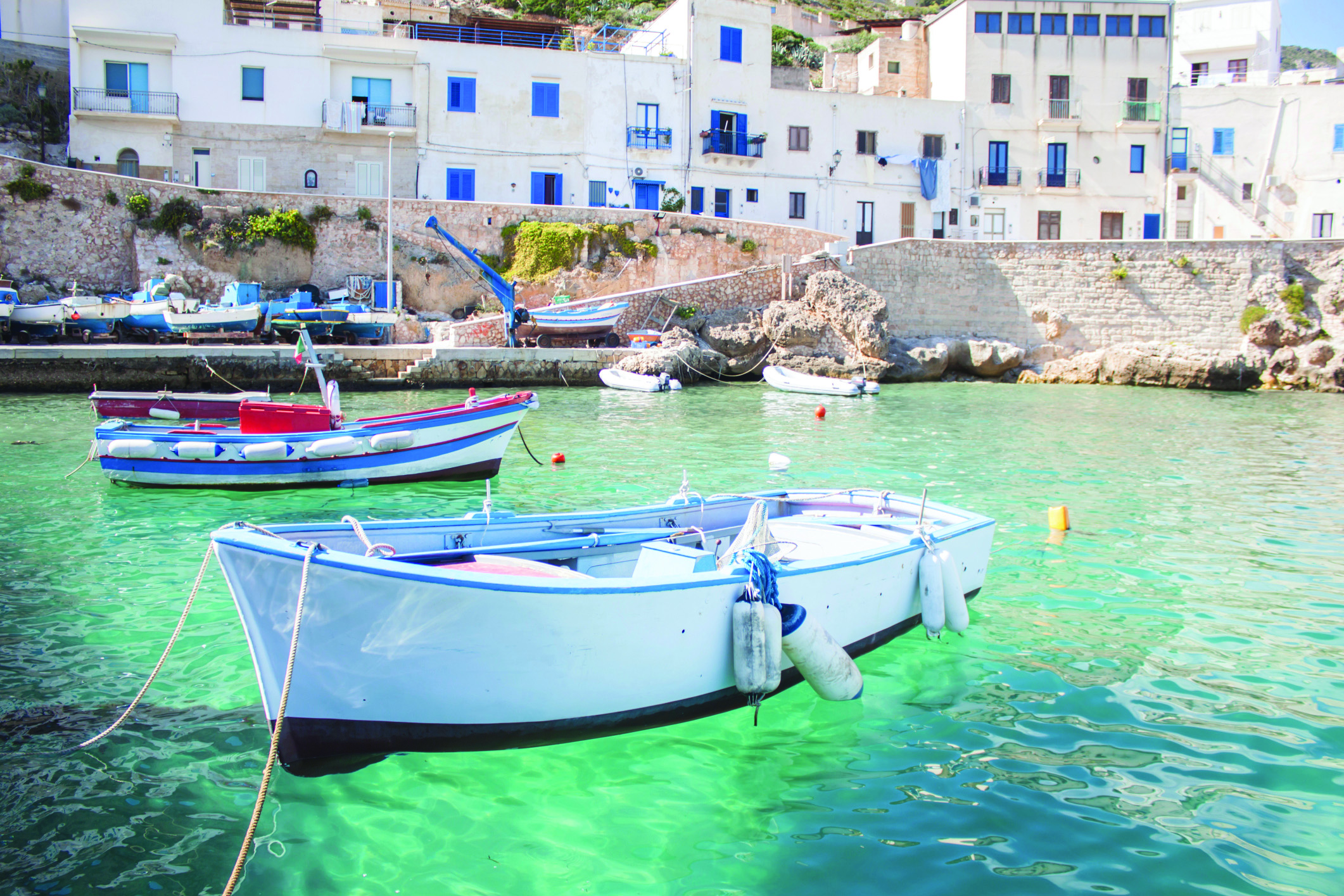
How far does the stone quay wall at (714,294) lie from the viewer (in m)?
29.2

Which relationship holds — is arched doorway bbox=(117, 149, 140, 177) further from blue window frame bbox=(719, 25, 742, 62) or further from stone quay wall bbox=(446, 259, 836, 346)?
blue window frame bbox=(719, 25, 742, 62)

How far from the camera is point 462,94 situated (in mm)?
33688

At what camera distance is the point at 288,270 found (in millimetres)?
29109

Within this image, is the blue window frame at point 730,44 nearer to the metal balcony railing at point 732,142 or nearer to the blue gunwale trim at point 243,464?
the metal balcony railing at point 732,142

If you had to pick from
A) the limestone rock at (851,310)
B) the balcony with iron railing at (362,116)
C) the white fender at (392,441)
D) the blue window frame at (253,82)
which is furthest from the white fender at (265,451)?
the blue window frame at (253,82)

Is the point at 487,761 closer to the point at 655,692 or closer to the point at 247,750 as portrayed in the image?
the point at 655,692

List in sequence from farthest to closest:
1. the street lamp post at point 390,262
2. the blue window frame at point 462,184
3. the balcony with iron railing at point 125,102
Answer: the blue window frame at point 462,184, the balcony with iron railing at point 125,102, the street lamp post at point 390,262

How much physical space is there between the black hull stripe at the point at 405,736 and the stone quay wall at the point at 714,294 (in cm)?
2359

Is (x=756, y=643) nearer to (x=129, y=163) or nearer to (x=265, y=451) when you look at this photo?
(x=265, y=451)

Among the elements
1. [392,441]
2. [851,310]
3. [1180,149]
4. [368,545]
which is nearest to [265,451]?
[392,441]

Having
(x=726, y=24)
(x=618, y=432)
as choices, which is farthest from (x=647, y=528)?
(x=726, y=24)

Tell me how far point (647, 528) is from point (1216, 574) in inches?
210

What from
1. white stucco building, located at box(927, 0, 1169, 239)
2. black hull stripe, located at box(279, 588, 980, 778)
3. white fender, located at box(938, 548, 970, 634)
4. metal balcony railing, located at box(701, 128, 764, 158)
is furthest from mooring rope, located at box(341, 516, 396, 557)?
white stucco building, located at box(927, 0, 1169, 239)

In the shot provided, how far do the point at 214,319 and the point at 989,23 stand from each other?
32.5 metres
